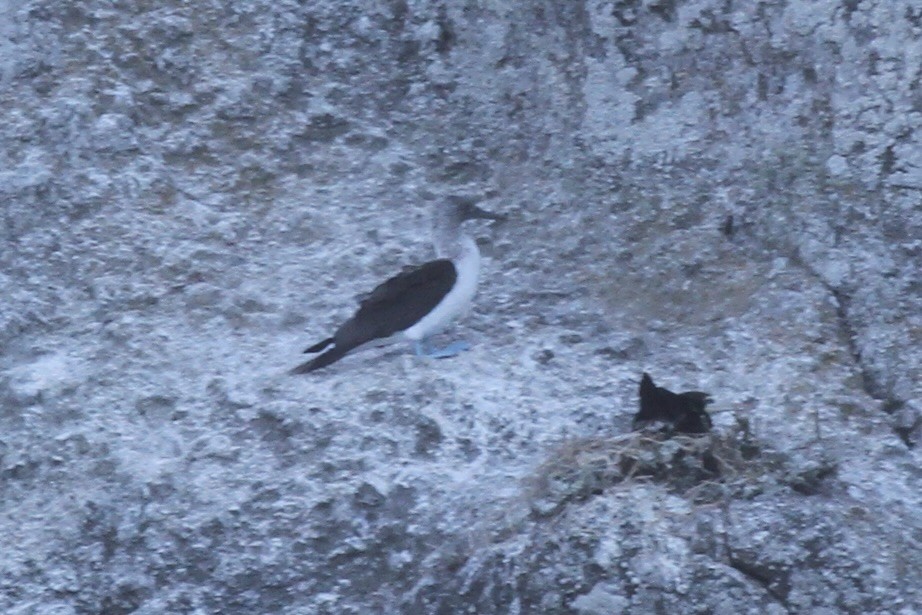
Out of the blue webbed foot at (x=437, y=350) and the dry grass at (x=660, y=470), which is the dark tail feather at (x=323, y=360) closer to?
the blue webbed foot at (x=437, y=350)

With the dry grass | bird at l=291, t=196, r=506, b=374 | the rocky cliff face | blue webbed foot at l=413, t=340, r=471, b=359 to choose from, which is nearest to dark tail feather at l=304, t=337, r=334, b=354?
bird at l=291, t=196, r=506, b=374

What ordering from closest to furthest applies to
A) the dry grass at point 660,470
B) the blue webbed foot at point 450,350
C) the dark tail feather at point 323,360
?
the dry grass at point 660,470
the dark tail feather at point 323,360
the blue webbed foot at point 450,350

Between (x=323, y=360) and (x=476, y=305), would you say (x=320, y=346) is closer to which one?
(x=323, y=360)

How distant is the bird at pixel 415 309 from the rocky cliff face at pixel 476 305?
0.09 metres

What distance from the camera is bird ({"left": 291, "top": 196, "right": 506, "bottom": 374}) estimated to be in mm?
5430

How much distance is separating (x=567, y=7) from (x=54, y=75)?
7.37 ft

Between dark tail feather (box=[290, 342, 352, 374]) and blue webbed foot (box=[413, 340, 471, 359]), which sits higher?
blue webbed foot (box=[413, 340, 471, 359])

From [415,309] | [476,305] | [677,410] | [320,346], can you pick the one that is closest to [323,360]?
[320,346]

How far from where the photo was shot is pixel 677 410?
4770mm

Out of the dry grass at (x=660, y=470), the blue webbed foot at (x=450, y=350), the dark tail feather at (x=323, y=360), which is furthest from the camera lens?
the blue webbed foot at (x=450, y=350)

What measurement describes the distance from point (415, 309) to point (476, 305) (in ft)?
1.61

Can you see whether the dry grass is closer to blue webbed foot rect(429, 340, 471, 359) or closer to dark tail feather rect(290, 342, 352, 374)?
blue webbed foot rect(429, 340, 471, 359)

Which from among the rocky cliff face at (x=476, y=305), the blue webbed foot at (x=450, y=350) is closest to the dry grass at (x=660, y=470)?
the rocky cliff face at (x=476, y=305)

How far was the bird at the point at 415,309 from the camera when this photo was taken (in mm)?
5430
